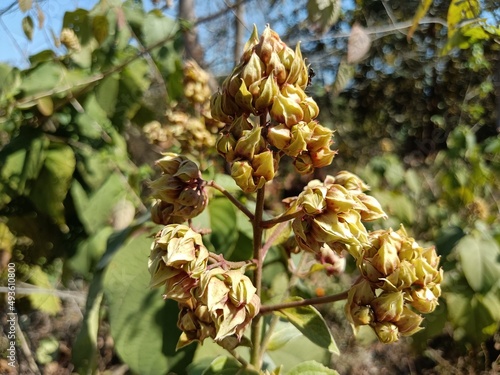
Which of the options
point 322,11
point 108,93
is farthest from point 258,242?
point 108,93

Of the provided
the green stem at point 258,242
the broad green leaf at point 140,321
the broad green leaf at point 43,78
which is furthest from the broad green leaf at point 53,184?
the green stem at point 258,242

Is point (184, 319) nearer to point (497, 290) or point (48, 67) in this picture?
point (48, 67)

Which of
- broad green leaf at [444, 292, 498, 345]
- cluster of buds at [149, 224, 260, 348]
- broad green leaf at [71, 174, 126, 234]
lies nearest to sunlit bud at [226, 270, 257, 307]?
cluster of buds at [149, 224, 260, 348]

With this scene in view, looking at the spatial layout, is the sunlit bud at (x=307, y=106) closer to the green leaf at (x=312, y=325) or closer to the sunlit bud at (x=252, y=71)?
the sunlit bud at (x=252, y=71)

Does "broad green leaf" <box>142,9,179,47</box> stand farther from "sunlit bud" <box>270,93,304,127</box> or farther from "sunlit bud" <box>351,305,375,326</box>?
"sunlit bud" <box>351,305,375,326</box>

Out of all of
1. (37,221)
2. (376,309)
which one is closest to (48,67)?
(37,221)

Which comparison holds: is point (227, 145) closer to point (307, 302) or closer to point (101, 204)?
point (307, 302)
